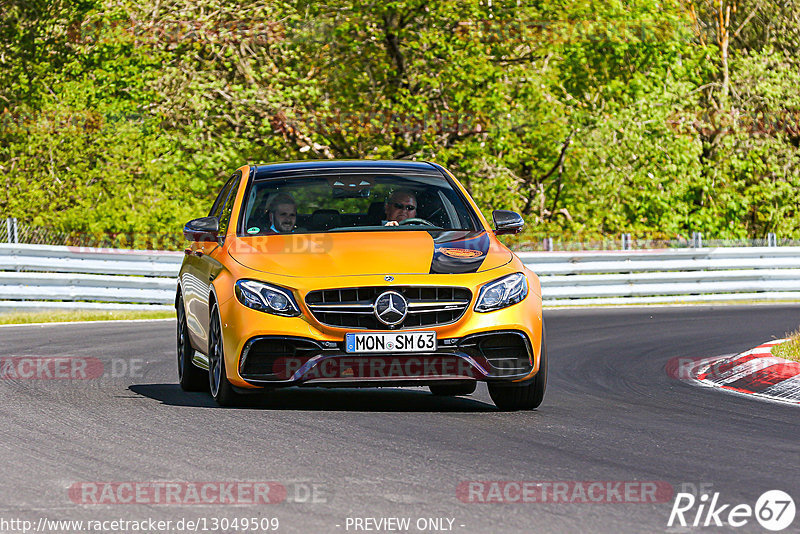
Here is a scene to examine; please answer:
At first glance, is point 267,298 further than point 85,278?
No

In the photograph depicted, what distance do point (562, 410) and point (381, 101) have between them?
2063 centimetres

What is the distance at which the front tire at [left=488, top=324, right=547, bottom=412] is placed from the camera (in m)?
9.26

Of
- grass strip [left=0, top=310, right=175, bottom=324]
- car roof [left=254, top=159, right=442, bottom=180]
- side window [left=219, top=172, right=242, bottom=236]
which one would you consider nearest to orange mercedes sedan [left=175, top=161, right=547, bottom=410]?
side window [left=219, top=172, right=242, bottom=236]

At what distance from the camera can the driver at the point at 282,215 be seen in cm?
992

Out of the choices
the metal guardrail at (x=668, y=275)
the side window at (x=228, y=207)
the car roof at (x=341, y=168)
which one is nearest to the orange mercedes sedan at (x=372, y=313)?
the side window at (x=228, y=207)

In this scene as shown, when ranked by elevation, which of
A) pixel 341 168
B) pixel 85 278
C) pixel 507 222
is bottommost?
pixel 85 278

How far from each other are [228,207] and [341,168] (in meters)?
0.93

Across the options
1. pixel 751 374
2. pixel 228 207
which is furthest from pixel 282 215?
pixel 751 374

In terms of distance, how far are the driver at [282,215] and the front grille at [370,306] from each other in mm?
1242

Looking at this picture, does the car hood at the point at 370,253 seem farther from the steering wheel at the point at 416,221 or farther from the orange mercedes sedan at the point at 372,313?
the steering wheel at the point at 416,221

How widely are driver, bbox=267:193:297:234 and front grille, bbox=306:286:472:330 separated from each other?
124cm

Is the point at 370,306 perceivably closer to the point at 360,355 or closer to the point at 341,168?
the point at 360,355

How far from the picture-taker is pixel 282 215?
394 inches

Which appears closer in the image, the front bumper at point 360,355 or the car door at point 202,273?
the front bumper at point 360,355
